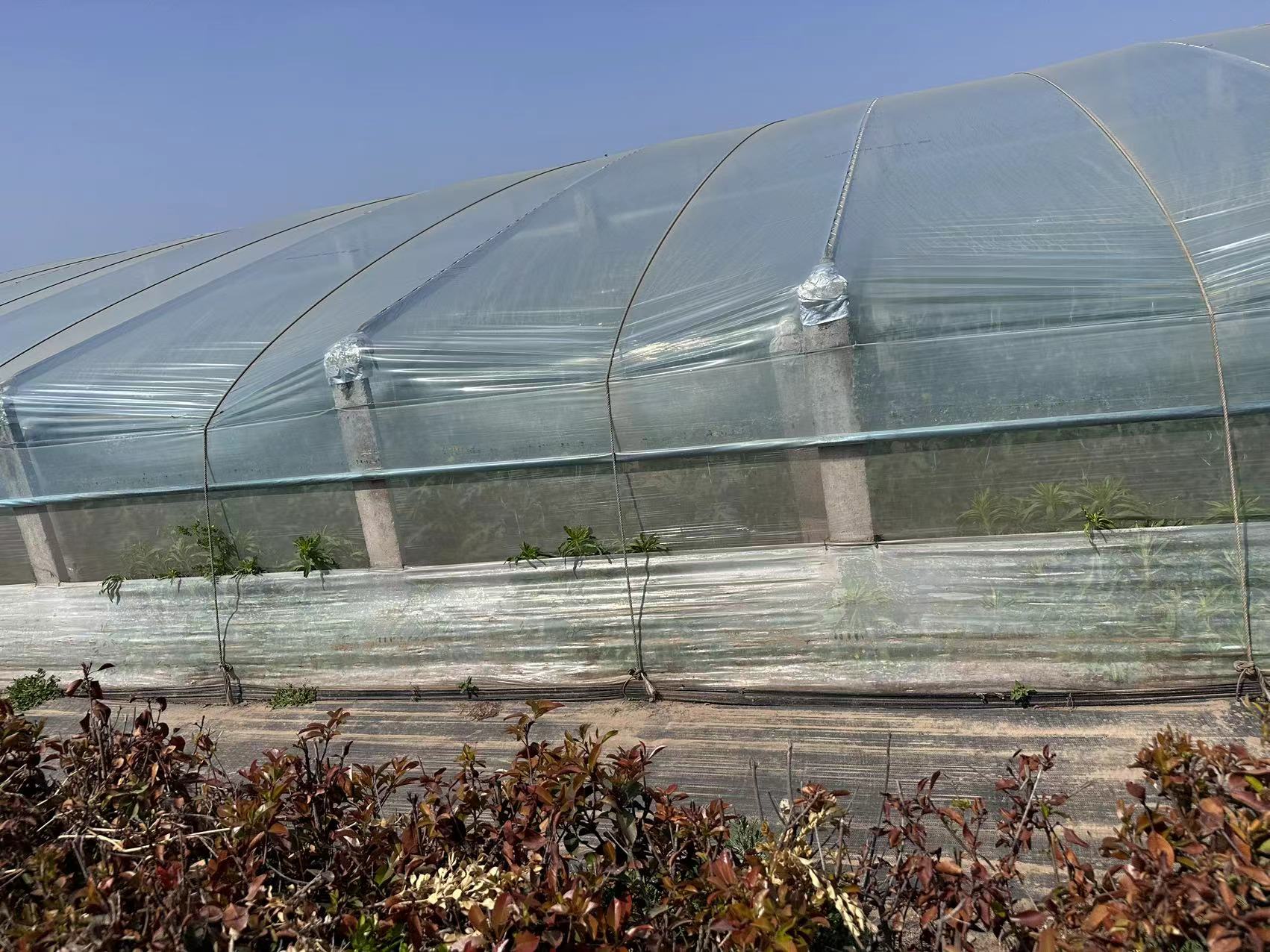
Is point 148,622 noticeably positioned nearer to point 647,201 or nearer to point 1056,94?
point 647,201

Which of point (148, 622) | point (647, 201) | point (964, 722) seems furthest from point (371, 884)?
point (647, 201)

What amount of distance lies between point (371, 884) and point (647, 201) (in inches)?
262

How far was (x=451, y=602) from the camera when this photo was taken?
6.44 metres

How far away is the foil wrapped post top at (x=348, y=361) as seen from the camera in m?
6.21

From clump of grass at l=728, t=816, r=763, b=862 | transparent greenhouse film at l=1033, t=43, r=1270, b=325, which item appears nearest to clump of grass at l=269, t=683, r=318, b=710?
clump of grass at l=728, t=816, r=763, b=862

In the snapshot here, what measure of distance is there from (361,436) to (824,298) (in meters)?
3.36

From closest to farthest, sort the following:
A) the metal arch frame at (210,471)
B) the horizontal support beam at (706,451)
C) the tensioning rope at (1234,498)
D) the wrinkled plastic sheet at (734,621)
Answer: the tensioning rope at (1234,498) → the horizontal support beam at (706,451) → the wrinkled plastic sheet at (734,621) → the metal arch frame at (210,471)

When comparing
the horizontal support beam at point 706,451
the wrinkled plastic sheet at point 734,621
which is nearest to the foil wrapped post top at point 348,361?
the horizontal support beam at point 706,451

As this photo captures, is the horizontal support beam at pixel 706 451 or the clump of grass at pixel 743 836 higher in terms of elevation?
the horizontal support beam at pixel 706 451

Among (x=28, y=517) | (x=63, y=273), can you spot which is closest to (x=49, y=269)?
(x=63, y=273)

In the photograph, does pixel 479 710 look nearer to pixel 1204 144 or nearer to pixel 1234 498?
pixel 1234 498

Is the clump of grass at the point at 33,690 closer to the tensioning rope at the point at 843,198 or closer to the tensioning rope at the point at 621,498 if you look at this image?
the tensioning rope at the point at 621,498

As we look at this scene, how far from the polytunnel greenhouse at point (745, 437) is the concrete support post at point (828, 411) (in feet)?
0.06

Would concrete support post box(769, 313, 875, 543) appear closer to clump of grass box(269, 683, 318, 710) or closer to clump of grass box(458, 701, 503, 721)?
clump of grass box(458, 701, 503, 721)
